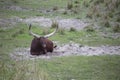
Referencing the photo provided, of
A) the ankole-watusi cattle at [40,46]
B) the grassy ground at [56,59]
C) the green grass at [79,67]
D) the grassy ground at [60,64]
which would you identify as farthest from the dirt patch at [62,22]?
the green grass at [79,67]

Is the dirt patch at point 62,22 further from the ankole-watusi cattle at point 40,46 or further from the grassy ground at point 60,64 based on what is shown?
the ankole-watusi cattle at point 40,46

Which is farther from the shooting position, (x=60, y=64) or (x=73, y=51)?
(x=73, y=51)

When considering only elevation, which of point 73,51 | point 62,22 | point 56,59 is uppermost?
point 56,59

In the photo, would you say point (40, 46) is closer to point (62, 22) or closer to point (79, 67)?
point (79, 67)

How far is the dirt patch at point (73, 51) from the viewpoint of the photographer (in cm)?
1076

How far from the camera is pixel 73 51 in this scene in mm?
11148

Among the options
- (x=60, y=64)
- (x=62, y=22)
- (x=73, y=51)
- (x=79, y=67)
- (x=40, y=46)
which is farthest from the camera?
(x=62, y=22)

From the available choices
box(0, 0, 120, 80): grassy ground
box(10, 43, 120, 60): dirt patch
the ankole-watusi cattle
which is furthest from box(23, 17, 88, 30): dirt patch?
the ankole-watusi cattle

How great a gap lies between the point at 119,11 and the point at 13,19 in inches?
175

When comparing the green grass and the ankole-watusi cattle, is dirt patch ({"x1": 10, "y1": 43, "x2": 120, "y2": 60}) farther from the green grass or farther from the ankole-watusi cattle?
the green grass

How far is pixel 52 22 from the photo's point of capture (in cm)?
1484

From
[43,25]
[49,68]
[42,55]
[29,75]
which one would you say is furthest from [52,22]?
[29,75]

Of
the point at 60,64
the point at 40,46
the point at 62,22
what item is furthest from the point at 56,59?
the point at 62,22

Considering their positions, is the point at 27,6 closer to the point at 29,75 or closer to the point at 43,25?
the point at 43,25
